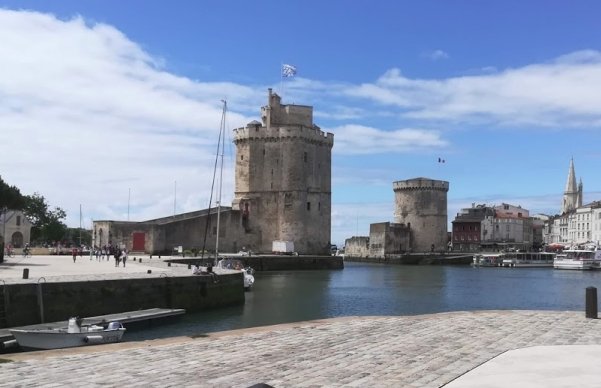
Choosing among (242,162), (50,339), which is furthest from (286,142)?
(50,339)

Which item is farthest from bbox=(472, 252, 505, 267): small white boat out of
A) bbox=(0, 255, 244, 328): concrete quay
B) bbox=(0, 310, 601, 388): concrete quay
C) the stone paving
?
bbox=(0, 310, 601, 388): concrete quay

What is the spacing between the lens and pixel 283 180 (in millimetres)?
65750

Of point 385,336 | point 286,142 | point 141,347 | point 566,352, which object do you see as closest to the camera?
point 566,352

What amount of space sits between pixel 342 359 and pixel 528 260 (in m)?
84.9

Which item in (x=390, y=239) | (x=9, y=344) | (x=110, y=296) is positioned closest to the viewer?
(x=9, y=344)

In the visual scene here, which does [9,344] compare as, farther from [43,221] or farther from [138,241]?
[43,221]

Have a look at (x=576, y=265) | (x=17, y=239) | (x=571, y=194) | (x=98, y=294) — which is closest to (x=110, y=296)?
(x=98, y=294)

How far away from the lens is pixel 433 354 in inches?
379

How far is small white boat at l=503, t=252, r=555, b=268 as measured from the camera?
8612 centimetres

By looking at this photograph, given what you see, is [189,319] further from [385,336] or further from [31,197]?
[31,197]

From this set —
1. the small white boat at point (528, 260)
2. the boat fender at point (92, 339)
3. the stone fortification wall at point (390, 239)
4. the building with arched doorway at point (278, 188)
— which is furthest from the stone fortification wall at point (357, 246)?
the boat fender at point (92, 339)

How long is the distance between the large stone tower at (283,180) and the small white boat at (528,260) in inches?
1252

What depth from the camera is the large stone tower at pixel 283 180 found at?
215 feet

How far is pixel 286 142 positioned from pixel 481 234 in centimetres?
6123
